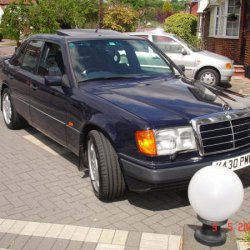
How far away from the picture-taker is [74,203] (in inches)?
172

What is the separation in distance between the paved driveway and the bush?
18.2 metres

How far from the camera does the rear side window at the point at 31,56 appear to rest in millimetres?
5957

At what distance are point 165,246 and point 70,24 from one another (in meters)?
12.7

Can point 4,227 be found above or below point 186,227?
below

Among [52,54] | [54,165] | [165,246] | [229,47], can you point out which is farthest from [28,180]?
[229,47]

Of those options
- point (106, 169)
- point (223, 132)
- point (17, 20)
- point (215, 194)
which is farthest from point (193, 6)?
point (215, 194)

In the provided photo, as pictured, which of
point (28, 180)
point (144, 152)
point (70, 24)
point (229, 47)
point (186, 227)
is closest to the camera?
point (186, 227)

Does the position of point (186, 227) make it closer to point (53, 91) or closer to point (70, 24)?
point (53, 91)

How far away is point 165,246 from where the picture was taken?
351 cm

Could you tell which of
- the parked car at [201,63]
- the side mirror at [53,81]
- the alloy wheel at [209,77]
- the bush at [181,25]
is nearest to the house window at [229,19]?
the bush at [181,25]

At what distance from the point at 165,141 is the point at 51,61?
2.42 m

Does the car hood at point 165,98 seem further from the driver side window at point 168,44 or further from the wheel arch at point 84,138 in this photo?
the driver side window at point 168,44

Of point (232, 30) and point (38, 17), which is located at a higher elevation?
point (38, 17)

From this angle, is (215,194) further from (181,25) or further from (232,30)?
(181,25)
